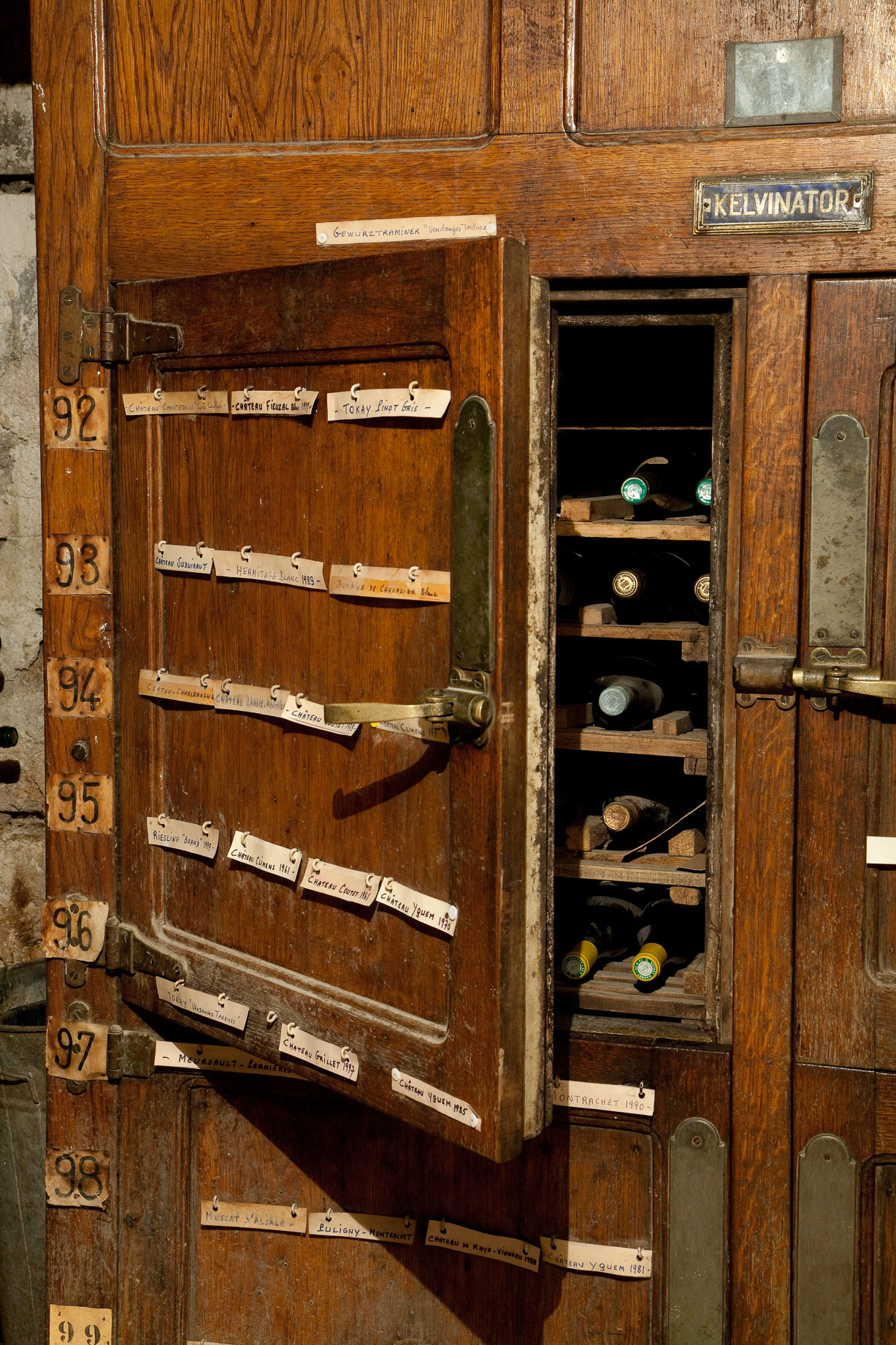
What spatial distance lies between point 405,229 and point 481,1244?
Result: 1906mm

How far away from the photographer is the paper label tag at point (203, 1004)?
223cm

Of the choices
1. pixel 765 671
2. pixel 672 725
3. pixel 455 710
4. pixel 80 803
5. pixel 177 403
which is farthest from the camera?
pixel 80 803

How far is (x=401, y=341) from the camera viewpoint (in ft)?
Answer: 6.16

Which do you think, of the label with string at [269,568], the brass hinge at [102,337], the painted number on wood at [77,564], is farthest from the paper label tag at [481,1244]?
the brass hinge at [102,337]

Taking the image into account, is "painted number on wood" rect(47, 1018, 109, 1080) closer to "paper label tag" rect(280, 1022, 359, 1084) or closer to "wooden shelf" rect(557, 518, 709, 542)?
"paper label tag" rect(280, 1022, 359, 1084)

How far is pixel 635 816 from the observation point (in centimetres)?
248

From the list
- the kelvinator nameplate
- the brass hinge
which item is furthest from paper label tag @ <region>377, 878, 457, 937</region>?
the kelvinator nameplate

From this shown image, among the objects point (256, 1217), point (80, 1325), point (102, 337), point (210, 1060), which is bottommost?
point (80, 1325)

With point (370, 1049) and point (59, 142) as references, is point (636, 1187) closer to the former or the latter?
point (370, 1049)

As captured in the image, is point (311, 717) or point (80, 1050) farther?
point (80, 1050)

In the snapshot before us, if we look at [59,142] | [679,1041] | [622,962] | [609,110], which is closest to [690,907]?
[622,962]

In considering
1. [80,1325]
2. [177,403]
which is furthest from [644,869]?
[80,1325]

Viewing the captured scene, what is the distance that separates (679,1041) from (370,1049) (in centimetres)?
62

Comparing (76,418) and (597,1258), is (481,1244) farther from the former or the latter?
(76,418)
